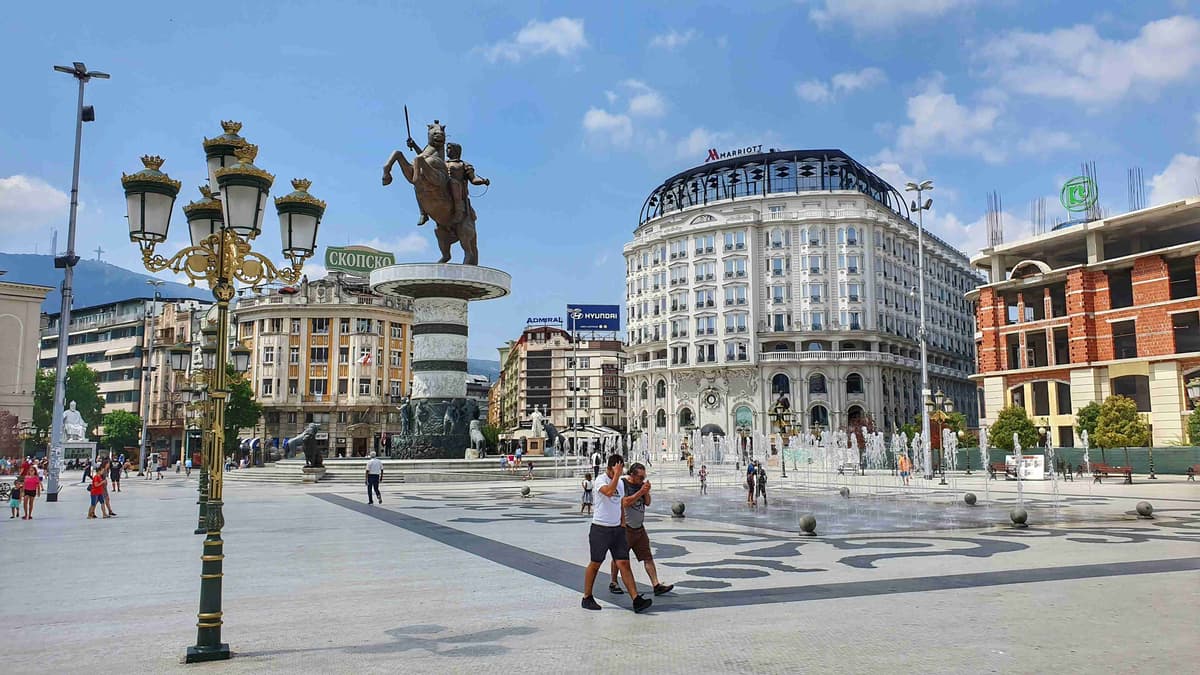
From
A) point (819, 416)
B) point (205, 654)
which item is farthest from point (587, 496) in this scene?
point (819, 416)

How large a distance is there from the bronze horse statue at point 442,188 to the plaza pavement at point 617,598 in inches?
912

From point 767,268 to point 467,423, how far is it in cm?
5340

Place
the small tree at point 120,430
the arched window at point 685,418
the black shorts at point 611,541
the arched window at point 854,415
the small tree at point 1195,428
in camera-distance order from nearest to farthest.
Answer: the black shorts at point 611,541 → the small tree at point 1195,428 → the arched window at point 854,415 → the small tree at point 120,430 → the arched window at point 685,418

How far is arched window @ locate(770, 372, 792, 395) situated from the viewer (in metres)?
84.9

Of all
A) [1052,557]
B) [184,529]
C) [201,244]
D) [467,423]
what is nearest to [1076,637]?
[1052,557]

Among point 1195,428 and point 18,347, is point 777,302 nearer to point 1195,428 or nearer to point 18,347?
point 1195,428

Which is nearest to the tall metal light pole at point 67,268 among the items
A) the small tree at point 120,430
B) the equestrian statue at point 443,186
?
the equestrian statue at point 443,186

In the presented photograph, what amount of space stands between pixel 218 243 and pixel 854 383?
81.3 metres

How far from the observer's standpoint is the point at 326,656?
7.38 metres

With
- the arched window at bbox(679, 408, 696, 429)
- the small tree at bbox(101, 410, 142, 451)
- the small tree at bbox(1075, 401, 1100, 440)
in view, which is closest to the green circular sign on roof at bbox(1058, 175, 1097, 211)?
the small tree at bbox(1075, 401, 1100, 440)

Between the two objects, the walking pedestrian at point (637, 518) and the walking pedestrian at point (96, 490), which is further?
the walking pedestrian at point (96, 490)

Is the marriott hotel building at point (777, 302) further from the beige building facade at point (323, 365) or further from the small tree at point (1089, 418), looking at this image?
the small tree at point (1089, 418)

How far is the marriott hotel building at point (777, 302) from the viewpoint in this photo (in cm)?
8469

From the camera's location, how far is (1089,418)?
164 ft
